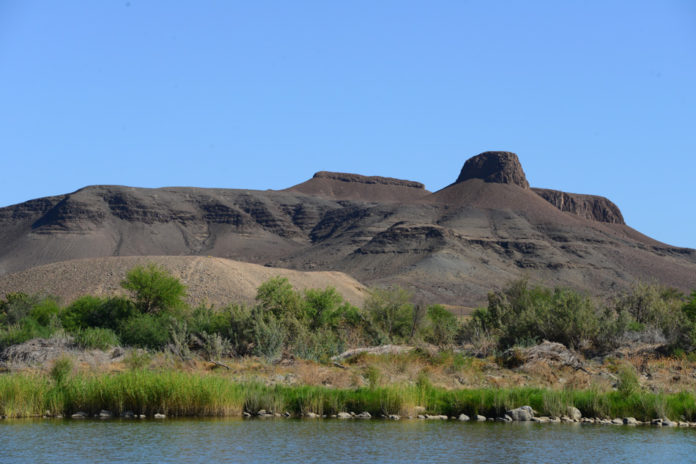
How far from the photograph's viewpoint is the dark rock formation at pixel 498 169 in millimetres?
191250

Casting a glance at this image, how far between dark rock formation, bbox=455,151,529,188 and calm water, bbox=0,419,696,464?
6873 inches

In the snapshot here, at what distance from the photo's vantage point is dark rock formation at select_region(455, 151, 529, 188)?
627ft

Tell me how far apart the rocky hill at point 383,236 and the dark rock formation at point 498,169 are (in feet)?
1.06

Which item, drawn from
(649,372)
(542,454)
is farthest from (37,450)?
(649,372)

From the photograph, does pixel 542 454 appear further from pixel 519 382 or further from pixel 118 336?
pixel 118 336

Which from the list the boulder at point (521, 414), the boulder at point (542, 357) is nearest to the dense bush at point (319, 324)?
the boulder at point (542, 357)

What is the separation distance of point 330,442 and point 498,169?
7130 inches

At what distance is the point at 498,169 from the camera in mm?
192750

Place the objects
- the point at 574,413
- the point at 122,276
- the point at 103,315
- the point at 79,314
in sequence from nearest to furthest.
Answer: the point at 574,413 < the point at 103,315 < the point at 79,314 < the point at 122,276

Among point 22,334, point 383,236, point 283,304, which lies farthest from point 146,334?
point 383,236

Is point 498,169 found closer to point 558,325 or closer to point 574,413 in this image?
point 558,325

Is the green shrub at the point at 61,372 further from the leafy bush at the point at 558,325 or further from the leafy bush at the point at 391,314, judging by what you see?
the leafy bush at the point at 391,314

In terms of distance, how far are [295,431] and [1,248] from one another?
146609mm

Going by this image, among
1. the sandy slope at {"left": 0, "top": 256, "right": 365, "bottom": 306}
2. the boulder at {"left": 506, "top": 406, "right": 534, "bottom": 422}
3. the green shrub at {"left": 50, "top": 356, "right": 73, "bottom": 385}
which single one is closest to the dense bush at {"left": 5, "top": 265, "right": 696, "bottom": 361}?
the green shrub at {"left": 50, "top": 356, "right": 73, "bottom": 385}
